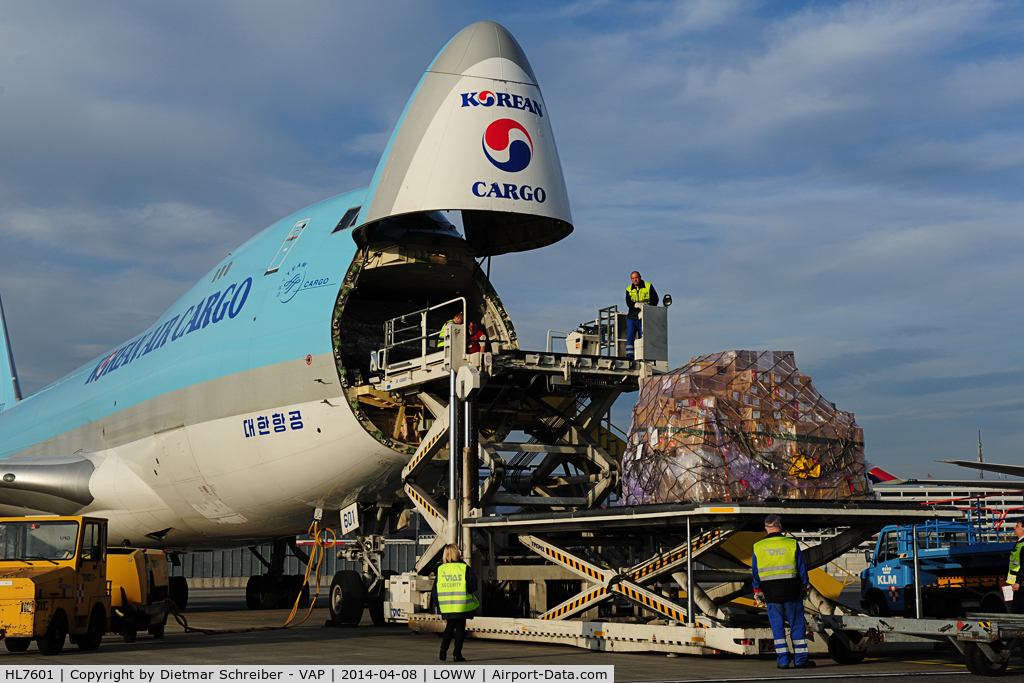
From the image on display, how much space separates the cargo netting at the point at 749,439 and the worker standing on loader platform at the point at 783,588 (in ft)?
6.25

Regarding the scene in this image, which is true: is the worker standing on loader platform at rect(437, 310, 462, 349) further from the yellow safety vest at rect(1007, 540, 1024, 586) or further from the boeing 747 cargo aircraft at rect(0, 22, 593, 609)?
the yellow safety vest at rect(1007, 540, 1024, 586)

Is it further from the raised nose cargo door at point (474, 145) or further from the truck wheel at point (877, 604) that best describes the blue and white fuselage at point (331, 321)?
Answer: the truck wheel at point (877, 604)

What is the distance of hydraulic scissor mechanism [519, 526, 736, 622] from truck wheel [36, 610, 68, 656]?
646 centimetres

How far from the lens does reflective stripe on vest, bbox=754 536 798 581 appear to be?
11.0 metres

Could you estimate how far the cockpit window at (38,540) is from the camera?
46.4ft

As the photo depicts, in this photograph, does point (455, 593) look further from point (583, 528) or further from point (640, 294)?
point (640, 294)

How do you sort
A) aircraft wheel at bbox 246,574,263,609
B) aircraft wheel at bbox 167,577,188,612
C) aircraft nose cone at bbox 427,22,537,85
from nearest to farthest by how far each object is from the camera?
aircraft nose cone at bbox 427,22,537,85, aircraft wheel at bbox 167,577,188,612, aircraft wheel at bbox 246,574,263,609

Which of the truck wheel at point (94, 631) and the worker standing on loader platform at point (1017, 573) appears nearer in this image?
the worker standing on loader platform at point (1017, 573)

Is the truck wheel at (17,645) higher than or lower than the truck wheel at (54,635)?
lower

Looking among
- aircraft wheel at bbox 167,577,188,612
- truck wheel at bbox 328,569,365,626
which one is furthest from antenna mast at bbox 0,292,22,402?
truck wheel at bbox 328,569,365,626

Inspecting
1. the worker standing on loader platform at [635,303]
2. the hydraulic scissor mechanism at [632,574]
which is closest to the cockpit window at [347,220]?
the worker standing on loader platform at [635,303]

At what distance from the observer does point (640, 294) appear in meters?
18.2

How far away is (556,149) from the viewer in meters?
17.5

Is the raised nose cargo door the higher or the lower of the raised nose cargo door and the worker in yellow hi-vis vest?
the higher
